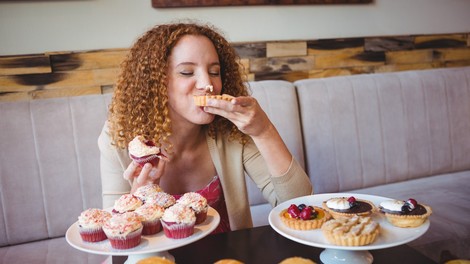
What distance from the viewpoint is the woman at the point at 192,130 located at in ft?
5.35

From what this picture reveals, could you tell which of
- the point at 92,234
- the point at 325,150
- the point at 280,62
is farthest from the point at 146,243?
the point at 280,62

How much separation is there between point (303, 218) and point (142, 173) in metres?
0.59

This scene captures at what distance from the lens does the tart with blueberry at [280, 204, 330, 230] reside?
1276 millimetres

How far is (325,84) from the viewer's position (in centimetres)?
296

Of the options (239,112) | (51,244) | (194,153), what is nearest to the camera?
(239,112)


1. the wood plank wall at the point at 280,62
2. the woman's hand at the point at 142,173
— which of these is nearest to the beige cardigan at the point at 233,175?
the woman's hand at the point at 142,173

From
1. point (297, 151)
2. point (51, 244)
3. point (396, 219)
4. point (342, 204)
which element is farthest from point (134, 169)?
point (297, 151)

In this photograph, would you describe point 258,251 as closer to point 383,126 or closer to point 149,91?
point 149,91

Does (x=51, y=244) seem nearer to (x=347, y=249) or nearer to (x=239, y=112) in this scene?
(x=239, y=112)

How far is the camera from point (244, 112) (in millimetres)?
1549

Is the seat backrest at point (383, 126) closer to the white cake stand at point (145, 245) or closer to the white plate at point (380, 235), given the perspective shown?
the white plate at point (380, 235)

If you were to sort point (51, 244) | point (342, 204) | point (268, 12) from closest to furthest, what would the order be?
Answer: point (342, 204) → point (51, 244) → point (268, 12)

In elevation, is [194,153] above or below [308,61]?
below

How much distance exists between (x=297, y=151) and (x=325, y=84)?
519 mm
